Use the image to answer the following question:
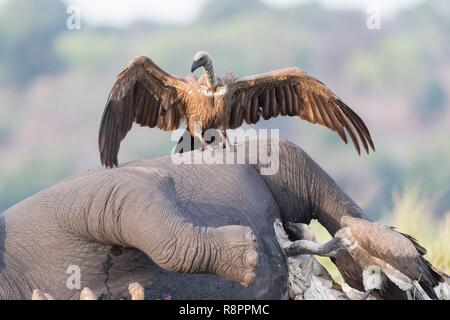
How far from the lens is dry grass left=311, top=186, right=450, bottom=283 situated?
29.1 ft

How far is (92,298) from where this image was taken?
4.72m

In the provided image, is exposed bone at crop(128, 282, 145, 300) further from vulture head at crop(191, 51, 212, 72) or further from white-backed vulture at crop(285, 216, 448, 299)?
vulture head at crop(191, 51, 212, 72)

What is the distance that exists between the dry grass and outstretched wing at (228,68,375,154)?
0.99 m

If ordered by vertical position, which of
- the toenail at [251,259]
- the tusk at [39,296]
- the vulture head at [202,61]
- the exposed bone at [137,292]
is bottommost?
the exposed bone at [137,292]

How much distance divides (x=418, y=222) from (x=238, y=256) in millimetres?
5353

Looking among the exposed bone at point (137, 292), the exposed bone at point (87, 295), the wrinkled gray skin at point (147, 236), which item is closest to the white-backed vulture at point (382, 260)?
the wrinkled gray skin at point (147, 236)

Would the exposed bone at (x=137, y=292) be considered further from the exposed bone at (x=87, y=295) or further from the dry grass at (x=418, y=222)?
the dry grass at (x=418, y=222)

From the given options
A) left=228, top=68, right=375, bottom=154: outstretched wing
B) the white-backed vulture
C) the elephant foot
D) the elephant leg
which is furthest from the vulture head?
the elephant foot

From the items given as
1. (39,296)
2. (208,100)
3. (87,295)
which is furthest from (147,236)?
(208,100)

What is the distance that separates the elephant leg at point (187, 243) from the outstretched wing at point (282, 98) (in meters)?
3.36

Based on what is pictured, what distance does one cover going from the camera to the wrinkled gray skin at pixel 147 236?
4766 mm

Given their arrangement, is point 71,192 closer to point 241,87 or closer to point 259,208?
point 259,208

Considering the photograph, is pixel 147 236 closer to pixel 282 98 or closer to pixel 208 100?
pixel 208 100
